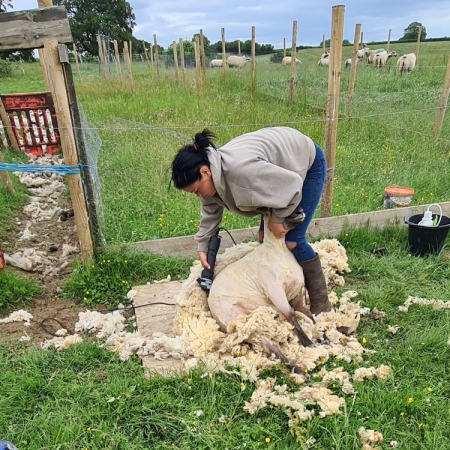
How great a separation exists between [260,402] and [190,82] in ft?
38.9

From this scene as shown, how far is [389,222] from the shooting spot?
454 cm

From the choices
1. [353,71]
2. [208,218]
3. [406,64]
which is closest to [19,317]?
[208,218]

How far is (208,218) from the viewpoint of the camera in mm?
2967

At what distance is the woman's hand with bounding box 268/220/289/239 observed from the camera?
270 centimetres

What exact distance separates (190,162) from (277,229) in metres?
0.82

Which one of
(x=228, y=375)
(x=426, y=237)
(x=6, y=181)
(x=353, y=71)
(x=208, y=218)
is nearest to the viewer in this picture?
(x=228, y=375)

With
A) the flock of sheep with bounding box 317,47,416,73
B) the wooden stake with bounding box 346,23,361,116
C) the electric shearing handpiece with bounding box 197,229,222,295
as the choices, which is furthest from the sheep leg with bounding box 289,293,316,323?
the flock of sheep with bounding box 317,47,416,73

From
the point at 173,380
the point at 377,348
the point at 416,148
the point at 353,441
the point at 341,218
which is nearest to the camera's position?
the point at 353,441

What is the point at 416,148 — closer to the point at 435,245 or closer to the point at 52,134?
the point at 435,245

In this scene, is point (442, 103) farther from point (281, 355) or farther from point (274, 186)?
point (281, 355)

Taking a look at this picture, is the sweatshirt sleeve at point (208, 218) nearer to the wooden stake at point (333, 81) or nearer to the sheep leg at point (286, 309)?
the sheep leg at point (286, 309)

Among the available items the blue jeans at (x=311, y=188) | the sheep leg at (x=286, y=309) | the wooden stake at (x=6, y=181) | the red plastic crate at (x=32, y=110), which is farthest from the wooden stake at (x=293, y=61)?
the sheep leg at (x=286, y=309)

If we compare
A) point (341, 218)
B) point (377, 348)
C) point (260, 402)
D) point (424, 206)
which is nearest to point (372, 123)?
point (424, 206)

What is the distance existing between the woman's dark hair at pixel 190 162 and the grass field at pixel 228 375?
1.25 meters
